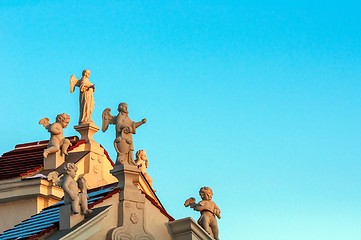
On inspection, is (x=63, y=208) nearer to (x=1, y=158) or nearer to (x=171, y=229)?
(x=171, y=229)

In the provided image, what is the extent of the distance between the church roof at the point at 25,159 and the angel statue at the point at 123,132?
981 centimetres

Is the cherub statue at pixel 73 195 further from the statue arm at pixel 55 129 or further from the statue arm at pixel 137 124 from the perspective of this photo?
the statue arm at pixel 55 129

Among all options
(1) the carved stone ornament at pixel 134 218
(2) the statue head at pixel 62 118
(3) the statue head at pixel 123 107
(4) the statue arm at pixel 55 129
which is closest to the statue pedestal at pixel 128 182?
(1) the carved stone ornament at pixel 134 218

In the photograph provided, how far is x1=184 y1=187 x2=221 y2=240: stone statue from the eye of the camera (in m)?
32.7

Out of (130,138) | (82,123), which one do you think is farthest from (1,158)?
(130,138)

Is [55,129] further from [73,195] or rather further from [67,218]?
[67,218]

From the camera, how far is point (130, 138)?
3234 centimetres

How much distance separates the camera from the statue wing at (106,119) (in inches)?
1286

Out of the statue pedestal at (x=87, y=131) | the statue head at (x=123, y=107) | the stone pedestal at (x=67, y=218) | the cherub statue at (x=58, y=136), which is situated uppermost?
the statue pedestal at (x=87, y=131)

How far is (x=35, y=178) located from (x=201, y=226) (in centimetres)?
989

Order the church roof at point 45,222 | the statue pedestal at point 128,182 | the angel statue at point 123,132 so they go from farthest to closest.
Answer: the angel statue at point 123,132
the statue pedestal at point 128,182
the church roof at point 45,222

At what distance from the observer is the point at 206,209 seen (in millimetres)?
32688

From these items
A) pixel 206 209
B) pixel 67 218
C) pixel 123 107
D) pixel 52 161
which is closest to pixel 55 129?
pixel 52 161

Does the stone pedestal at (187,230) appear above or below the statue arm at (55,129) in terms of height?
below
